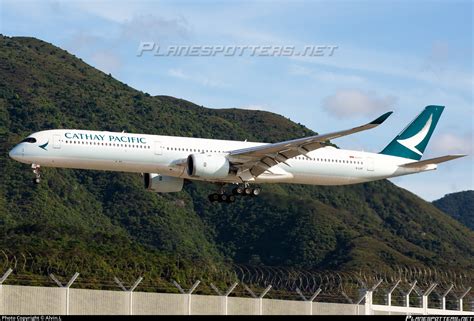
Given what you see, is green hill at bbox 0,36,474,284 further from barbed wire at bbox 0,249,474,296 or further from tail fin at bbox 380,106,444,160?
tail fin at bbox 380,106,444,160

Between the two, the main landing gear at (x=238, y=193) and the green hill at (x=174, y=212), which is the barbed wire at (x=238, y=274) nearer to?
the main landing gear at (x=238, y=193)

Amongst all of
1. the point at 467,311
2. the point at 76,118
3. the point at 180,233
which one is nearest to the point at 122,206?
the point at 180,233

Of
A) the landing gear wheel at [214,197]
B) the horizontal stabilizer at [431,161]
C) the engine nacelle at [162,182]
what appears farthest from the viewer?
the engine nacelle at [162,182]

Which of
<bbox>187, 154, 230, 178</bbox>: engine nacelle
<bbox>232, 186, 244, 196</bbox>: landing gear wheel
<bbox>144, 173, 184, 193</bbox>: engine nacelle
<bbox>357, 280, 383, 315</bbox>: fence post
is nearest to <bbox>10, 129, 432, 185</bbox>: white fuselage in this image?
<bbox>187, 154, 230, 178</bbox>: engine nacelle

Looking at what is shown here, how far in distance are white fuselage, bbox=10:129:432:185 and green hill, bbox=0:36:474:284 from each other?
3027cm

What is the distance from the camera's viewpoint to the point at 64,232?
10706cm

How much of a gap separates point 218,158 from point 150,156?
165 inches

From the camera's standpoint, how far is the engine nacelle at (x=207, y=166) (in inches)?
2322

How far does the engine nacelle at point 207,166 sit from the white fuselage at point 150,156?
2.15 ft

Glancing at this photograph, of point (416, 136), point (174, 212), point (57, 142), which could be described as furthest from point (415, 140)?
point (174, 212)

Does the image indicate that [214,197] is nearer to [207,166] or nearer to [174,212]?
[207,166]

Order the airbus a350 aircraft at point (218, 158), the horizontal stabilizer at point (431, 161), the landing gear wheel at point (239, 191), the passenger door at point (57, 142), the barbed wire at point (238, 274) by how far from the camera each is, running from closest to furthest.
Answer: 1. the barbed wire at point (238, 274)
2. the passenger door at point (57, 142)
3. the airbus a350 aircraft at point (218, 158)
4. the horizontal stabilizer at point (431, 161)
5. the landing gear wheel at point (239, 191)

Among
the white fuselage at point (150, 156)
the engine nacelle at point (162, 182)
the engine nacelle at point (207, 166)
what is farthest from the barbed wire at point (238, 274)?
the engine nacelle at point (162, 182)

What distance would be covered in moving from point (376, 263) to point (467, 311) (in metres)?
73.9
